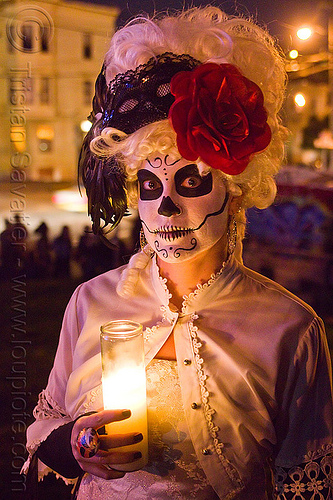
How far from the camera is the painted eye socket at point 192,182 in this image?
5.32ft

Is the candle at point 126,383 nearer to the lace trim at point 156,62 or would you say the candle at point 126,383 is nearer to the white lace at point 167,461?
the white lace at point 167,461

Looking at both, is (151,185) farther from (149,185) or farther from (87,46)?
(87,46)

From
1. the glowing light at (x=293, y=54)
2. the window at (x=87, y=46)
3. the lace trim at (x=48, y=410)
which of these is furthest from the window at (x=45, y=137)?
the lace trim at (x=48, y=410)

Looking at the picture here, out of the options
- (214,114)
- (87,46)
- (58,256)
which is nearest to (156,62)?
(214,114)

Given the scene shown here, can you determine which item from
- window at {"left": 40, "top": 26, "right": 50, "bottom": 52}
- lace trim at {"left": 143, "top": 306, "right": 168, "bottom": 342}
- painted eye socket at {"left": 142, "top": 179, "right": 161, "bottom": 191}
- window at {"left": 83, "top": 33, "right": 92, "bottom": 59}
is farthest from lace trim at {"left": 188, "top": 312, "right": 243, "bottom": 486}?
window at {"left": 83, "top": 33, "right": 92, "bottom": 59}

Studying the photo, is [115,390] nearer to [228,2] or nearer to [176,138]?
[176,138]

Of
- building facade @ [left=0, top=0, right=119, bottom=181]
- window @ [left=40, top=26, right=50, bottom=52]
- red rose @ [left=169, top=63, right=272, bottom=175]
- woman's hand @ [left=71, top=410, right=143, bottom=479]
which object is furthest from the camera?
building facade @ [left=0, top=0, right=119, bottom=181]

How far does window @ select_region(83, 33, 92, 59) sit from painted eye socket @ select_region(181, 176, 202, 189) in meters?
17.3

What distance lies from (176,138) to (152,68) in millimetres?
244

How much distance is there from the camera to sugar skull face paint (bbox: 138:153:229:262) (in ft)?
5.27

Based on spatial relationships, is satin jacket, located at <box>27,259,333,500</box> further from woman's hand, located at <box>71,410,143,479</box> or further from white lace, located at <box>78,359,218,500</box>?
woman's hand, located at <box>71,410,143,479</box>

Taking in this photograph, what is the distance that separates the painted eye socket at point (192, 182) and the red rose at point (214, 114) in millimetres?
84

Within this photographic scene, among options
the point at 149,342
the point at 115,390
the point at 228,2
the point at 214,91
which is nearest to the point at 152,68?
the point at 214,91

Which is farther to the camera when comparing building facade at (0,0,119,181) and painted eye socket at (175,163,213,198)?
building facade at (0,0,119,181)
